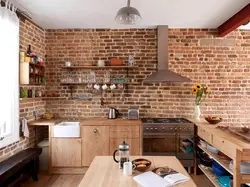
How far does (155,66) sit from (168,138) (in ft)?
5.04

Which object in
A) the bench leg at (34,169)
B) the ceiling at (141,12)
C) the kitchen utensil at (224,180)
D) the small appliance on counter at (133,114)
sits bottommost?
the bench leg at (34,169)

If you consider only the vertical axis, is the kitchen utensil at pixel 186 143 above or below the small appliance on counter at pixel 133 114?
below

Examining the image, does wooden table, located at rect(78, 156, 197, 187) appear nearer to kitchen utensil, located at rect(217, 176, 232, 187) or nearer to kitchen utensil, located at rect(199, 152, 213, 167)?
kitchen utensil, located at rect(217, 176, 232, 187)

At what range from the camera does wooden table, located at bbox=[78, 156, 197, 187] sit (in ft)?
5.08

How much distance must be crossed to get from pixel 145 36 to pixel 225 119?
244 centimetres

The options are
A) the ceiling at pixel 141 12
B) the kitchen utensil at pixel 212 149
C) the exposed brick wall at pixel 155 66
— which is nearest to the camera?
the kitchen utensil at pixel 212 149

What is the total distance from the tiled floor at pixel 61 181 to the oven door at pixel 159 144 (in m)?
0.61

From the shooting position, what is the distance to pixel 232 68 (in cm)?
411

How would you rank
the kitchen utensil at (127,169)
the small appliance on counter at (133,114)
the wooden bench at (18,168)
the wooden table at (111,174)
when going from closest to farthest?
the wooden table at (111,174)
the kitchen utensil at (127,169)
the wooden bench at (18,168)
the small appliance on counter at (133,114)

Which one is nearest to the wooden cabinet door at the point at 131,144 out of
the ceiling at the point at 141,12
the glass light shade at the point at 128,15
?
the glass light shade at the point at 128,15

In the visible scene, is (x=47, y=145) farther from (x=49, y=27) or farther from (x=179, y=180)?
(x=179, y=180)

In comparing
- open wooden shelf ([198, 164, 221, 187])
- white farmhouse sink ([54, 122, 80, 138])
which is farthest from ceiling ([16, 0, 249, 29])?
open wooden shelf ([198, 164, 221, 187])

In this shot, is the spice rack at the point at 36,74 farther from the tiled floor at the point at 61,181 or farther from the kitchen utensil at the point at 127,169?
the kitchen utensil at the point at 127,169

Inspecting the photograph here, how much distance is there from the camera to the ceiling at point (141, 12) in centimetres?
298
